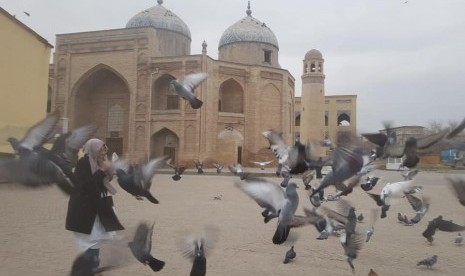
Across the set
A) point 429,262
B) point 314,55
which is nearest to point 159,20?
point 314,55

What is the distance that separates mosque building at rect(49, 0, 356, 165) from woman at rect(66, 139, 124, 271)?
80.0ft

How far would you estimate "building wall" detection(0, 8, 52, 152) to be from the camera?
16.1 metres

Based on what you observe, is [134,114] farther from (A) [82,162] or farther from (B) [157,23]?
(A) [82,162]

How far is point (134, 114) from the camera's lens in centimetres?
3052

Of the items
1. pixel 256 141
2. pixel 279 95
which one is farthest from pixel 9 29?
pixel 279 95

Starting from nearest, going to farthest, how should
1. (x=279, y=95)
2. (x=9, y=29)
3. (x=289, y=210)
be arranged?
1. (x=289, y=210)
2. (x=9, y=29)
3. (x=279, y=95)

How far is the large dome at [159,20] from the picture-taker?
35.3 m

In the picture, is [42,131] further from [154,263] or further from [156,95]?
[156,95]

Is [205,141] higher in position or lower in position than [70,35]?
lower

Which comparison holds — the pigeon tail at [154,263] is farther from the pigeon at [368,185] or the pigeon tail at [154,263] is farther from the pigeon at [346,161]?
the pigeon at [368,185]

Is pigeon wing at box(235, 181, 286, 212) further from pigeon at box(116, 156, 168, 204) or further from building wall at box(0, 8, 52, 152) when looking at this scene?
building wall at box(0, 8, 52, 152)

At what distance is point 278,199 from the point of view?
10.1ft

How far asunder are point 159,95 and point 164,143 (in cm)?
383

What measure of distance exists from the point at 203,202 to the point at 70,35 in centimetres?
2590
